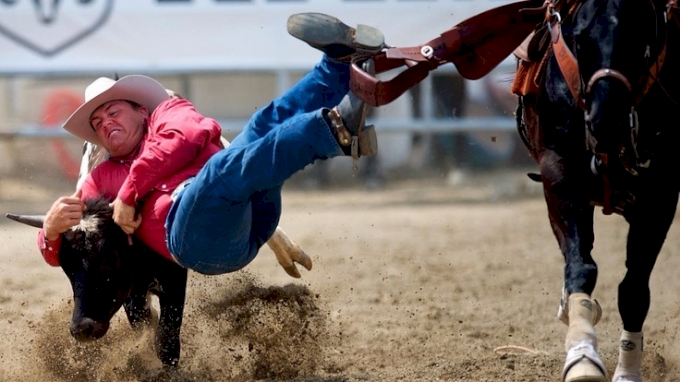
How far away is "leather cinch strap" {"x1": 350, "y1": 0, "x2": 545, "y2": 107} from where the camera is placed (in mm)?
3211

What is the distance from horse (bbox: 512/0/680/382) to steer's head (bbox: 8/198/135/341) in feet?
4.99

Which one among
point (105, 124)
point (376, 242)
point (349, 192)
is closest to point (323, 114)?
point (105, 124)

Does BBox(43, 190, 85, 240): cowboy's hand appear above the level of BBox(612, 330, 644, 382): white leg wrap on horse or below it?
above

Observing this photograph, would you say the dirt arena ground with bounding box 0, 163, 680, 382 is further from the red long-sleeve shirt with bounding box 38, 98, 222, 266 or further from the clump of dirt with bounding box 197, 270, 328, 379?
the red long-sleeve shirt with bounding box 38, 98, 222, 266

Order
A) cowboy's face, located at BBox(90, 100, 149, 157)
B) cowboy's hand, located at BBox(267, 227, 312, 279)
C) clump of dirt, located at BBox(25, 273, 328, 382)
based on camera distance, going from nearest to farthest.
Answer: cowboy's face, located at BBox(90, 100, 149, 157) < clump of dirt, located at BBox(25, 273, 328, 382) < cowboy's hand, located at BBox(267, 227, 312, 279)

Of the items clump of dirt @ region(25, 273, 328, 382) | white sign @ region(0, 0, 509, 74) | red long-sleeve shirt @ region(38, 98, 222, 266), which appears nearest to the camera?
red long-sleeve shirt @ region(38, 98, 222, 266)

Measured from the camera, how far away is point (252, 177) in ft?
11.1

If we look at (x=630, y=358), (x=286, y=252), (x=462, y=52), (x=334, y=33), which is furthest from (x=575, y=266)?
(x=286, y=252)

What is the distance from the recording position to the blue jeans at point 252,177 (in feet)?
10.7

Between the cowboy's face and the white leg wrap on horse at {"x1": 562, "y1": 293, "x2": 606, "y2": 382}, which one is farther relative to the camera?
the cowboy's face

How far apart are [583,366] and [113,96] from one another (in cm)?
192

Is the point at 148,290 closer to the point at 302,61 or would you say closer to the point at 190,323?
the point at 190,323

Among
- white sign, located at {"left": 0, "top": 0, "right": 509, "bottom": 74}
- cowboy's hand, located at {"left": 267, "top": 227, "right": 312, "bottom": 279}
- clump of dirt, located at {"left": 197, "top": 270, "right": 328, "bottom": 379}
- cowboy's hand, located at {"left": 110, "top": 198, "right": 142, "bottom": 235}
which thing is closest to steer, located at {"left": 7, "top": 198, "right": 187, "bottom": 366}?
cowboy's hand, located at {"left": 110, "top": 198, "right": 142, "bottom": 235}

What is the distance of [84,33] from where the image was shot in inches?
329
